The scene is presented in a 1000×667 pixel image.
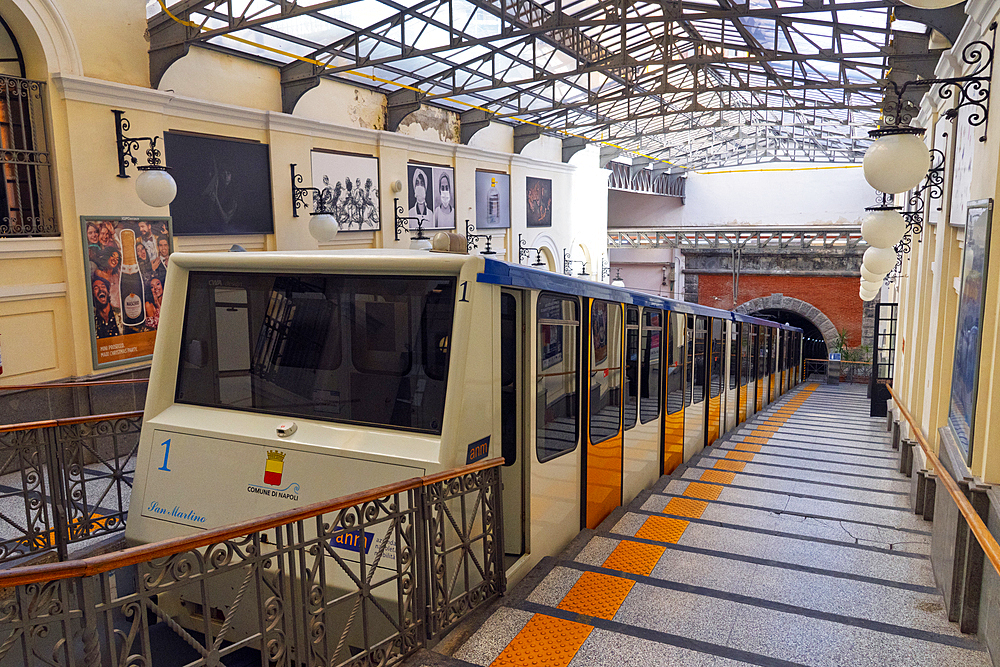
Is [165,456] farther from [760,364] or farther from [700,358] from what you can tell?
[760,364]

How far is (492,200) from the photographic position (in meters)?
16.5

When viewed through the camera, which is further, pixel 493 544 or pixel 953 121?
pixel 953 121

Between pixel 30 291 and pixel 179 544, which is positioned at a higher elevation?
pixel 30 291

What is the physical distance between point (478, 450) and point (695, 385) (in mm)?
6028

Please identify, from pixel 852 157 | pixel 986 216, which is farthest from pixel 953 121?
pixel 852 157

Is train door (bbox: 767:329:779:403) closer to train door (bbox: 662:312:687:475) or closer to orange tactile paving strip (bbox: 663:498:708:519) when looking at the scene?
train door (bbox: 662:312:687:475)

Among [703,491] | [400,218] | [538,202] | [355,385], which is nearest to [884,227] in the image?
[703,491]

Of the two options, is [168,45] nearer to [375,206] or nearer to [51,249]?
[51,249]

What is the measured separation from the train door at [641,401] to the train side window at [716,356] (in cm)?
297

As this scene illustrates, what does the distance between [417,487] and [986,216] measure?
3.41 metres

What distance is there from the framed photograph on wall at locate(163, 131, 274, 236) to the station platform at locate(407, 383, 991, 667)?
22.9ft

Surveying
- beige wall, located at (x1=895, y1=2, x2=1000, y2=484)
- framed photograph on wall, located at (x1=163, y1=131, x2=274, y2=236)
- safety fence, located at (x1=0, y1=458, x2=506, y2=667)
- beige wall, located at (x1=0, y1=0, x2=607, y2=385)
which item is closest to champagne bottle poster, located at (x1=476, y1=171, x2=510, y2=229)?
beige wall, located at (x1=0, y1=0, x2=607, y2=385)

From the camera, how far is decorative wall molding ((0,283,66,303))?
24.1ft

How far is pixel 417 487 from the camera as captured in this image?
3.32m
